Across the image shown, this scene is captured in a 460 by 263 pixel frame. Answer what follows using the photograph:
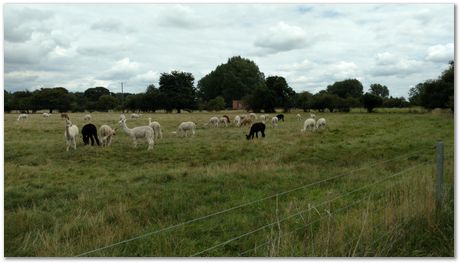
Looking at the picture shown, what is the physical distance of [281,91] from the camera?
260 ft

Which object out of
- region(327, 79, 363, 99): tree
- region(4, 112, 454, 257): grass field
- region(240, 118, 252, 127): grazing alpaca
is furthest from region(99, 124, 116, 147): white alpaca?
region(327, 79, 363, 99): tree

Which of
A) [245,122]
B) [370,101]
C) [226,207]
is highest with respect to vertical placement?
[370,101]

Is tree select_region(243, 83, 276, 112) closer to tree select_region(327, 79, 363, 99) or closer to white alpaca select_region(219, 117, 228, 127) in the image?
tree select_region(327, 79, 363, 99)

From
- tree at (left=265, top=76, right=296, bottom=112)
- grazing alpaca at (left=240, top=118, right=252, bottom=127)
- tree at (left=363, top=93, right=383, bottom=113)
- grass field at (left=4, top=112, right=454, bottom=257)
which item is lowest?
grass field at (left=4, top=112, right=454, bottom=257)

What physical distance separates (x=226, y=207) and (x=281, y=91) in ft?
239

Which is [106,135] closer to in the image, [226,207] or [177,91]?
[226,207]

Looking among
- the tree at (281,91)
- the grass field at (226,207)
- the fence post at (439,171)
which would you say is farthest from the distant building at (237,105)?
the fence post at (439,171)

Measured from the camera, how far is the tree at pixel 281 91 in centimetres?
7864

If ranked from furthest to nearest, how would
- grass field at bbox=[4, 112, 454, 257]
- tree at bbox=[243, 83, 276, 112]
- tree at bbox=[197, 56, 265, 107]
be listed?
tree at bbox=[197, 56, 265, 107] < tree at bbox=[243, 83, 276, 112] < grass field at bbox=[4, 112, 454, 257]

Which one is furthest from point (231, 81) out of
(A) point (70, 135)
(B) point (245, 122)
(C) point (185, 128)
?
(A) point (70, 135)

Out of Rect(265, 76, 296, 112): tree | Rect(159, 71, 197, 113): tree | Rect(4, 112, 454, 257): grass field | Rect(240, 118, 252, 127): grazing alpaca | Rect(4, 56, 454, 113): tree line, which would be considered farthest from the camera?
Rect(159, 71, 197, 113): tree

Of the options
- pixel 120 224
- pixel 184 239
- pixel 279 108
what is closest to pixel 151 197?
pixel 120 224

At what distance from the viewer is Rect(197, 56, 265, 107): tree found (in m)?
101

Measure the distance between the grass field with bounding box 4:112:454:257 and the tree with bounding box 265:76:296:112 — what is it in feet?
208
